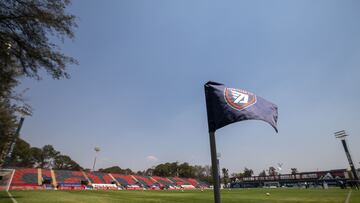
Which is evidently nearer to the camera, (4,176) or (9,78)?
(9,78)

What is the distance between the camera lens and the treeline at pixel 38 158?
9118 cm

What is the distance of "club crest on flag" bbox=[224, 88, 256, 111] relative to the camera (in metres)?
4.48

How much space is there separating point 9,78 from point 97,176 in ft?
264

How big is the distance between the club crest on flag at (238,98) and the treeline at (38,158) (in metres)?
103

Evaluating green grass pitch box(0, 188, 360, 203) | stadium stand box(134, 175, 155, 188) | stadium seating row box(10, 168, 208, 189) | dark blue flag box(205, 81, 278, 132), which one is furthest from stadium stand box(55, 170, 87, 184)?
dark blue flag box(205, 81, 278, 132)

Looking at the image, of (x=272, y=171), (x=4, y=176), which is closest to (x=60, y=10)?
(x=4, y=176)

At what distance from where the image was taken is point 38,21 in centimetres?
798

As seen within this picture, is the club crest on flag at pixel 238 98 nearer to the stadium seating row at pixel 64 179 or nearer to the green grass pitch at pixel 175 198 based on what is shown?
the green grass pitch at pixel 175 198

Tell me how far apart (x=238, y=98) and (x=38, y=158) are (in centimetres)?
12130

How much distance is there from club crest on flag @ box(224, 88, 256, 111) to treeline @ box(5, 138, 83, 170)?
102897mm

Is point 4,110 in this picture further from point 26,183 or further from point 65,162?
point 65,162

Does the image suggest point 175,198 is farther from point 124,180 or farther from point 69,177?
point 124,180

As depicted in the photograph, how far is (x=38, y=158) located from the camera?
103 meters

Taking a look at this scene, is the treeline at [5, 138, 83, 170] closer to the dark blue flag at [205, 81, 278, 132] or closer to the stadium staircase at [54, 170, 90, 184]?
the stadium staircase at [54, 170, 90, 184]
